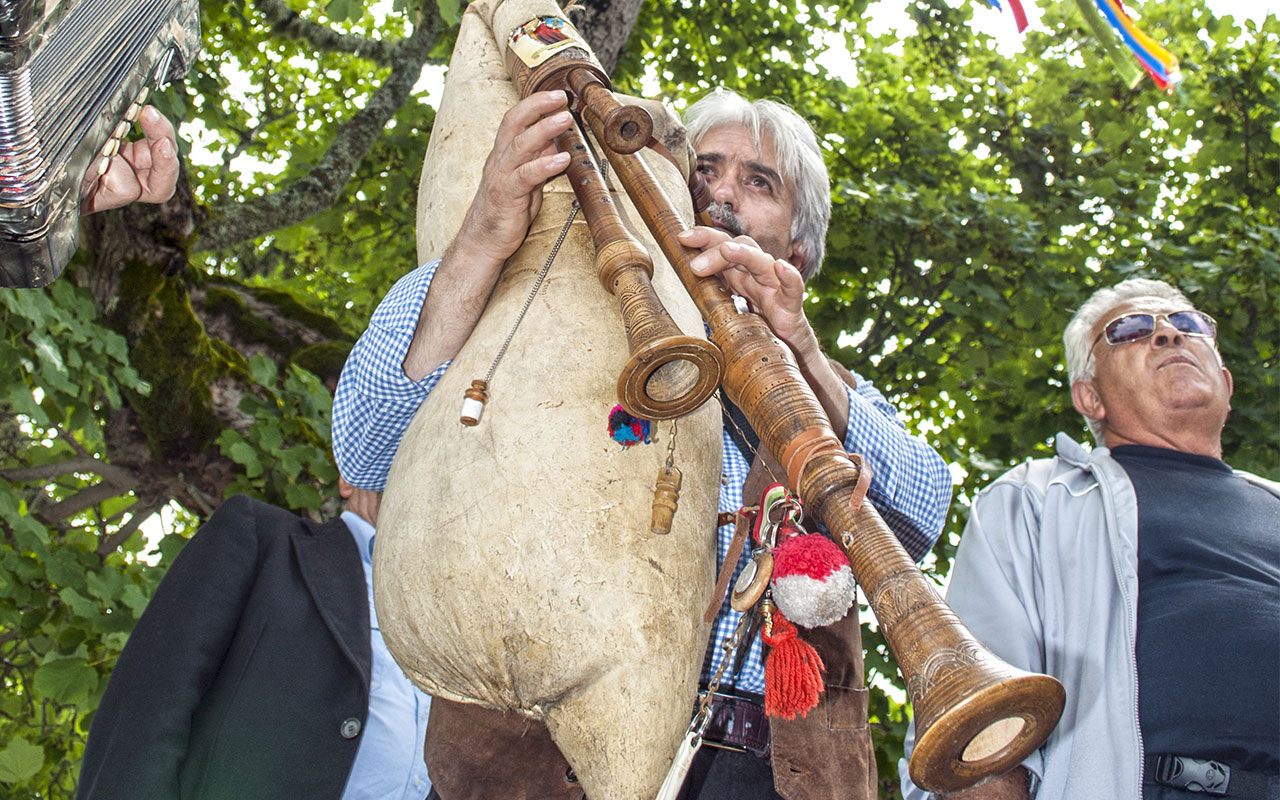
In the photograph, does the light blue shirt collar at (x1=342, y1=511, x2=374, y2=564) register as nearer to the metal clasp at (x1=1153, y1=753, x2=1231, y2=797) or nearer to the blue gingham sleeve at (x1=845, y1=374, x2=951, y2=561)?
the blue gingham sleeve at (x1=845, y1=374, x2=951, y2=561)

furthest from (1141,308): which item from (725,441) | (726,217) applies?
(725,441)

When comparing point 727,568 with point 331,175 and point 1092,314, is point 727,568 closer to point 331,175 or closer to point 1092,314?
Answer: point 1092,314

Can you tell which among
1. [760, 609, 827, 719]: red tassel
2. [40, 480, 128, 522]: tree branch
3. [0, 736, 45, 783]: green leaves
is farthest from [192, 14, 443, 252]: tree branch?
[760, 609, 827, 719]: red tassel

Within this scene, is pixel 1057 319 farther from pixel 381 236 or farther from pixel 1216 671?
pixel 381 236

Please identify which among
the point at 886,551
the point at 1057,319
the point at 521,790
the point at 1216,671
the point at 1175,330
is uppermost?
the point at 1057,319

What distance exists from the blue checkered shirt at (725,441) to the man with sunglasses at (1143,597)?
0.54 metres

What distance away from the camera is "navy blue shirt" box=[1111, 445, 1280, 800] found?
2082 millimetres

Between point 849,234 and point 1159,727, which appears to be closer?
point 1159,727

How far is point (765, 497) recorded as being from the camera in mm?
1273

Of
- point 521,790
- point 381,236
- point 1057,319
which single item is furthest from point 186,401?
point 1057,319

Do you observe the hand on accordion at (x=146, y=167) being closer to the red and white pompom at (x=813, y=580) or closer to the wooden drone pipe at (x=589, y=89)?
the wooden drone pipe at (x=589, y=89)

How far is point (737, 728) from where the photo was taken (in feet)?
5.40

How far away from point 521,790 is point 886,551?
29.8 inches

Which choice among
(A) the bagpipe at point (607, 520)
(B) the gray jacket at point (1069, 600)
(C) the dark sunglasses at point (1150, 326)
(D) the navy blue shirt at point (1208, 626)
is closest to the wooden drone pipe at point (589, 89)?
(A) the bagpipe at point (607, 520)
